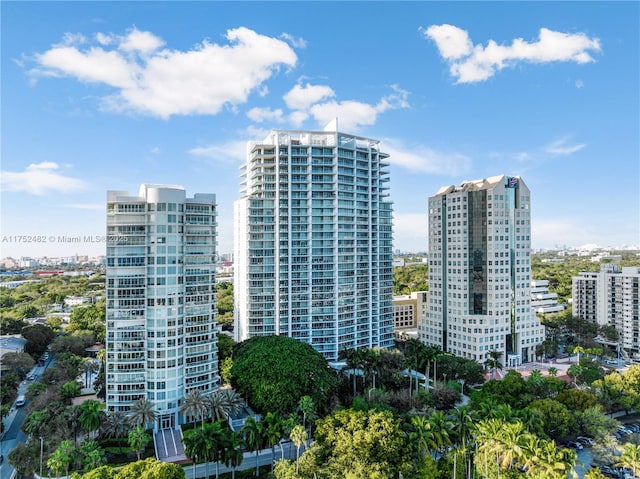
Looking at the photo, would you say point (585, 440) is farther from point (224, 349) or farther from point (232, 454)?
point (224, 349)

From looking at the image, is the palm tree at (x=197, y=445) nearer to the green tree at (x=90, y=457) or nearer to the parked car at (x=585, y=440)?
the green tree at (x=90, y=457)

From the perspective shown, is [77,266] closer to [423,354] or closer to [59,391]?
[59,391]

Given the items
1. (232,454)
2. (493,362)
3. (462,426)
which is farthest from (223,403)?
(493,362)

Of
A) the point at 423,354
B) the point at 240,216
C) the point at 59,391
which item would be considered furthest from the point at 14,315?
the point at 423,354

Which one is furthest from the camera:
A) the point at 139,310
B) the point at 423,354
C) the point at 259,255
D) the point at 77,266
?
the point at 77,266

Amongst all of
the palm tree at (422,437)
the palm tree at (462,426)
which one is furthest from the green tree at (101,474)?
the palm tree at (462,426)

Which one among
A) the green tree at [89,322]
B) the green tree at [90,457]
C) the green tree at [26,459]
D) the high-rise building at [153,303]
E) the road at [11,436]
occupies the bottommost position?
the road at [11,436]

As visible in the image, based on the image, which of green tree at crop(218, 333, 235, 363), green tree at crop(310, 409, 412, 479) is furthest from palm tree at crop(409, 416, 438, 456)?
green tree at crop(218, 333, 235, 363)
